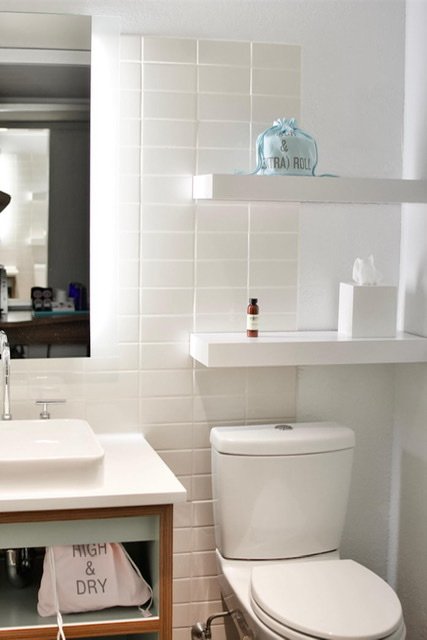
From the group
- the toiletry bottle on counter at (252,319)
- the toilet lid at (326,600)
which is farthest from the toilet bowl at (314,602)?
the toiletry bottle on counter at (252,319)

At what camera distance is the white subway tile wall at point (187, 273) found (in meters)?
2.75

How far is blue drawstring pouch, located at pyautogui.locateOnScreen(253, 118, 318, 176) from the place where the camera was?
Result: 2.65 m

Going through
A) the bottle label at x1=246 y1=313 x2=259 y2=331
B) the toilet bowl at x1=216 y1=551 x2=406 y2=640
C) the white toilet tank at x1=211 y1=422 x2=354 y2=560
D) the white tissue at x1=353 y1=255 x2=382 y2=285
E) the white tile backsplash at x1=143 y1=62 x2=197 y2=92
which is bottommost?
the toilet bowl at x1=216 y1=551 x2=406 y2=640

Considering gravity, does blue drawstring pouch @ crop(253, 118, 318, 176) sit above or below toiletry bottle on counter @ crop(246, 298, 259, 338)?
above

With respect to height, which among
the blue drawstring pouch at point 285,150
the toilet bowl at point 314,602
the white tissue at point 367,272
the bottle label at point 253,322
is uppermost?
the blue drawstring pouch at point 285,150

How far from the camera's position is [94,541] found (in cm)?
227

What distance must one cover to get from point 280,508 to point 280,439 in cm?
20

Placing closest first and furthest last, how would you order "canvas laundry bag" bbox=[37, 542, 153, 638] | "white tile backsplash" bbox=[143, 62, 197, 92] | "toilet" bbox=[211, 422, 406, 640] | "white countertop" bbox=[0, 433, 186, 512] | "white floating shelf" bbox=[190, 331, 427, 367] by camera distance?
"white countertop" bbox=[0, 433, 186, 512]
"canvas laundry bag" bbox=[37, 542, 153, 638]
"toilet" bbox=[211, 422, 406, 640]
"white floating shelf" bbox=[190, 331, 427, 367]
"white tile backsplash" bbox=[143, 62, 197, 92]

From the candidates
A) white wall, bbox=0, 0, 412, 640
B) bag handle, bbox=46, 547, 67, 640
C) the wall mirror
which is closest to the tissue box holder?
white wall, bbox=0, 0, 412, 640

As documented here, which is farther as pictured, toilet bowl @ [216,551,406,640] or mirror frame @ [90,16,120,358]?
mirror frame @ [90,16,120,358]

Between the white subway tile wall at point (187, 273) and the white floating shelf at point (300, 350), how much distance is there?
13cm

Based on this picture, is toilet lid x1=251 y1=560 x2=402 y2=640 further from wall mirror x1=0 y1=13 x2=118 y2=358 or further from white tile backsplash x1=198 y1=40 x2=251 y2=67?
white tile backsplash x1=198 y1=40 x2=251 y2=67

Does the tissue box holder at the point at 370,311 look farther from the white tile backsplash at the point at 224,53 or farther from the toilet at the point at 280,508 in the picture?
the white tile backsplash at the point at 224,53

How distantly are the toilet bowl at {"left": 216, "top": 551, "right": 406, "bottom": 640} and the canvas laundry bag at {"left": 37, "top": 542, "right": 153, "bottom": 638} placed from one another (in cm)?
30
